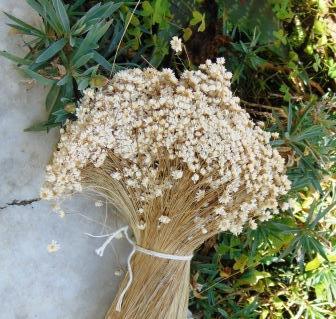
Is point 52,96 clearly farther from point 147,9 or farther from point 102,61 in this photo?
point 147,9

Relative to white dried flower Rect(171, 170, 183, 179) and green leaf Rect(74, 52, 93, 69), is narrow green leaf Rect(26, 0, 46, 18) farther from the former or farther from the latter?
white dried flower Rect(171, 170, 183, 179)

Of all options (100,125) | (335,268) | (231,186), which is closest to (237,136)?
(231,186)

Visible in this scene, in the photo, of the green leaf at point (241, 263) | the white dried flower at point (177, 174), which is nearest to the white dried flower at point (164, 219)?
the white dried flower at point (177, 174)

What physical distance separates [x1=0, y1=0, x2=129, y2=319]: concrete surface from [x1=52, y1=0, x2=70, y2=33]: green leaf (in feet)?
0.58

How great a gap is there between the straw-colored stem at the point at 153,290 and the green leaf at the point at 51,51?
530 millimetres

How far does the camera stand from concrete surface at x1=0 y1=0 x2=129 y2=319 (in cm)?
146

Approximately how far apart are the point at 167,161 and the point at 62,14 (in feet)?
1.38

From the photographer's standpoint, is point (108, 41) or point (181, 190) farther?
point (108, 41)

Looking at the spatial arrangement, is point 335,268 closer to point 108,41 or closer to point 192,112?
point 192,112

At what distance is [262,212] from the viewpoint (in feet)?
4.42

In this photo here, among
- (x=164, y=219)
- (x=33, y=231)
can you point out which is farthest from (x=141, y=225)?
(x=33, y=231)

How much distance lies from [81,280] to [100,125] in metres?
0.48

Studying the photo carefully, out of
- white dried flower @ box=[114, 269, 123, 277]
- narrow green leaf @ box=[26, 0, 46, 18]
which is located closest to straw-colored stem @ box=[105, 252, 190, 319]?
white dried flower @ box=[114, 269, 123, 277]

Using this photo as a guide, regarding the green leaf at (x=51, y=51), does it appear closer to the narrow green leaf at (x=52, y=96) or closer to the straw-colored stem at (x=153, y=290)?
the narrow green leaf at (x=52, y=96)
